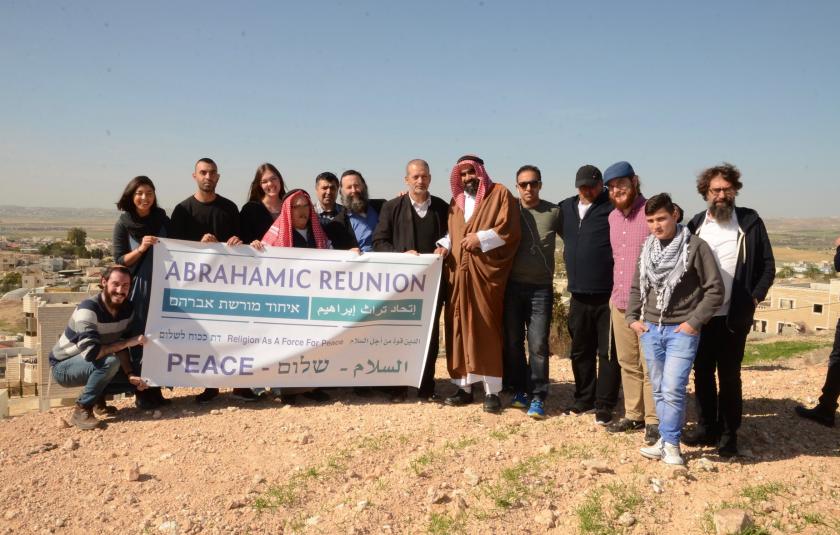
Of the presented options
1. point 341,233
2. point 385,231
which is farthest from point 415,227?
point 341,233

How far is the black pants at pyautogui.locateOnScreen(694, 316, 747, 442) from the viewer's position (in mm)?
4367

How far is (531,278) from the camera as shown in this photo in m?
5.27

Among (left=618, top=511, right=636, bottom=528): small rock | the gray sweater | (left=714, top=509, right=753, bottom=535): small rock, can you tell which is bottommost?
(left=618, top=511, right=636, bottom=528): small rock

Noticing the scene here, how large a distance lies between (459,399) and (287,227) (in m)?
2.28

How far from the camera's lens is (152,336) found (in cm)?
534

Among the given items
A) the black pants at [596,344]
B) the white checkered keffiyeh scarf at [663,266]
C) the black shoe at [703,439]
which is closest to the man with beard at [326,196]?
the black pants at [596,344]

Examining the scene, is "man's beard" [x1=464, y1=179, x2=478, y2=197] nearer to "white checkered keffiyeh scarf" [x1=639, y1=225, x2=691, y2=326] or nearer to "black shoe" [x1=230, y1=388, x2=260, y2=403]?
"white checkered keffiyeh scarf" [x1=639, y1=225, x2=691, y2=326]

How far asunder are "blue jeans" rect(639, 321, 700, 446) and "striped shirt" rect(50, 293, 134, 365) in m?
4.32

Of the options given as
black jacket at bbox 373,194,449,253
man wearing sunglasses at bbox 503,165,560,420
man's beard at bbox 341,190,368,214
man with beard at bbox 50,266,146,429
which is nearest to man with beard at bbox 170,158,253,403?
man with beard at bbox 50,266,146,429

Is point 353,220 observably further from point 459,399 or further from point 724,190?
point 724,190

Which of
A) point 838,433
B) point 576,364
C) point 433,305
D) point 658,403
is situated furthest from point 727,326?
point 433,305

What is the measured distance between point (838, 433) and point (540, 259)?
9.50 ft

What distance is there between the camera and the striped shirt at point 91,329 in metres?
4.91

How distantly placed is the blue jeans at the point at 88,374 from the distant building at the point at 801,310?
39313 mm
